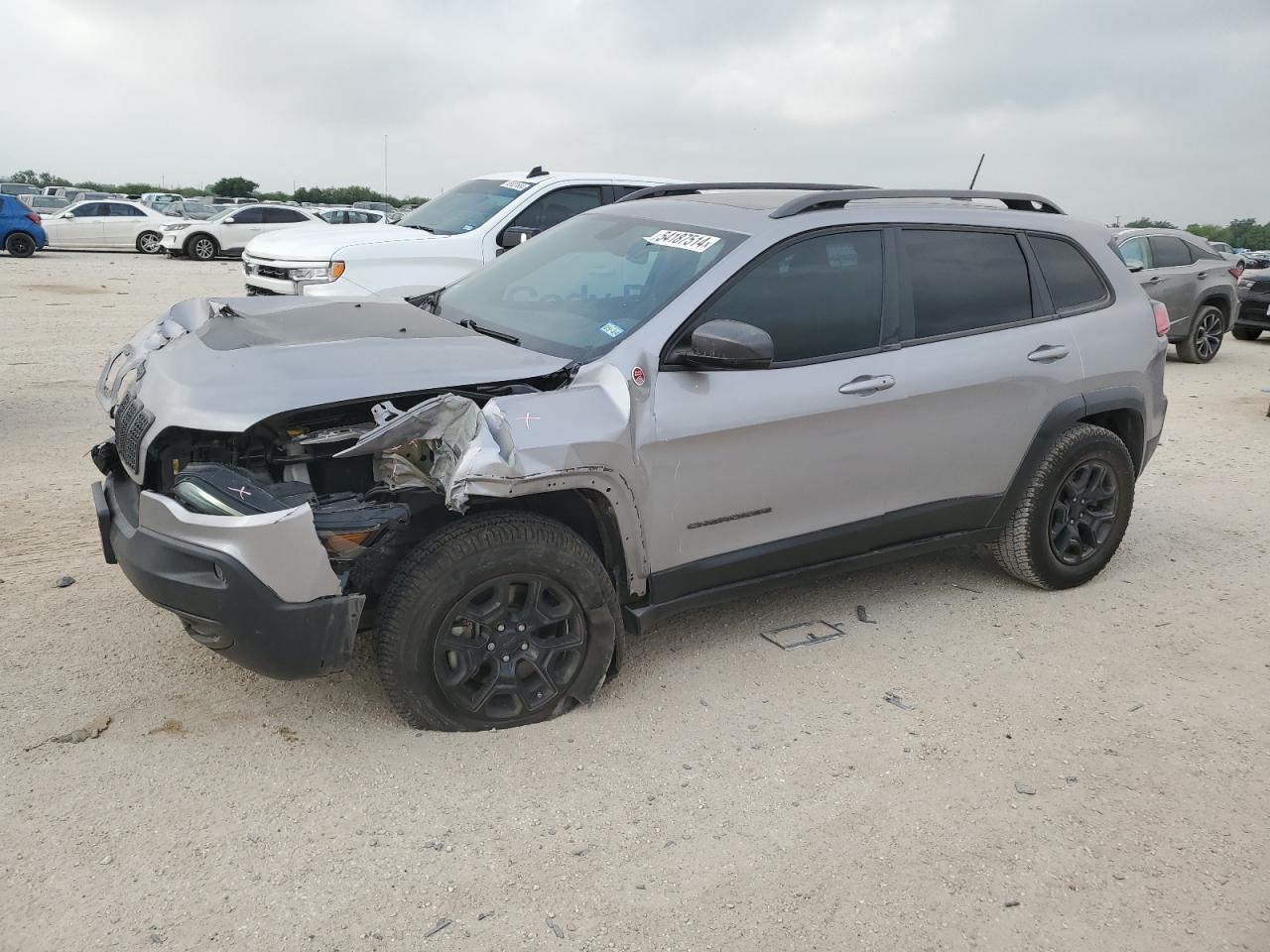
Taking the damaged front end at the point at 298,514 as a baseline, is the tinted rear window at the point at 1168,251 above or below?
above

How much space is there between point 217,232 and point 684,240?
23737mm

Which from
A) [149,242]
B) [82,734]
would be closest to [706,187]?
[82,734]

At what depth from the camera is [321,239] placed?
31.0 feet

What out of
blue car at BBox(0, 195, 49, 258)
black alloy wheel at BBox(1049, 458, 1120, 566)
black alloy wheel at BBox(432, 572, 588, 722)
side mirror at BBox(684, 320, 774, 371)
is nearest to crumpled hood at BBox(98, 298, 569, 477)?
side mirror at BBox(684, 320, 774, 371)

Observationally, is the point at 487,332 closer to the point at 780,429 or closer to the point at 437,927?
the point at 780,429

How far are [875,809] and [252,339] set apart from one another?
267 cm

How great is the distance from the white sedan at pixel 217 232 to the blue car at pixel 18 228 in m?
2.88

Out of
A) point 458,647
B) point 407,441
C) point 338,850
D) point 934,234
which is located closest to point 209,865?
point 338,850

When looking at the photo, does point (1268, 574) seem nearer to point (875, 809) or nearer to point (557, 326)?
point (875, 809)

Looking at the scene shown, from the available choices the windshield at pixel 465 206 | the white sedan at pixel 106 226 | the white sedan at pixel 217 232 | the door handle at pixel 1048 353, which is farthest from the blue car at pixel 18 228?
the door handle at pixel 1048 353

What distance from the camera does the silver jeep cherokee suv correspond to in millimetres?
3285

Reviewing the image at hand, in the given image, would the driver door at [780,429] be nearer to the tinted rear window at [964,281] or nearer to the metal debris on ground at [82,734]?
the tinted rear window at [964,281]

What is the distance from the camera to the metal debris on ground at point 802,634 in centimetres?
448

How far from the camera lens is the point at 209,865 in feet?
9.56
